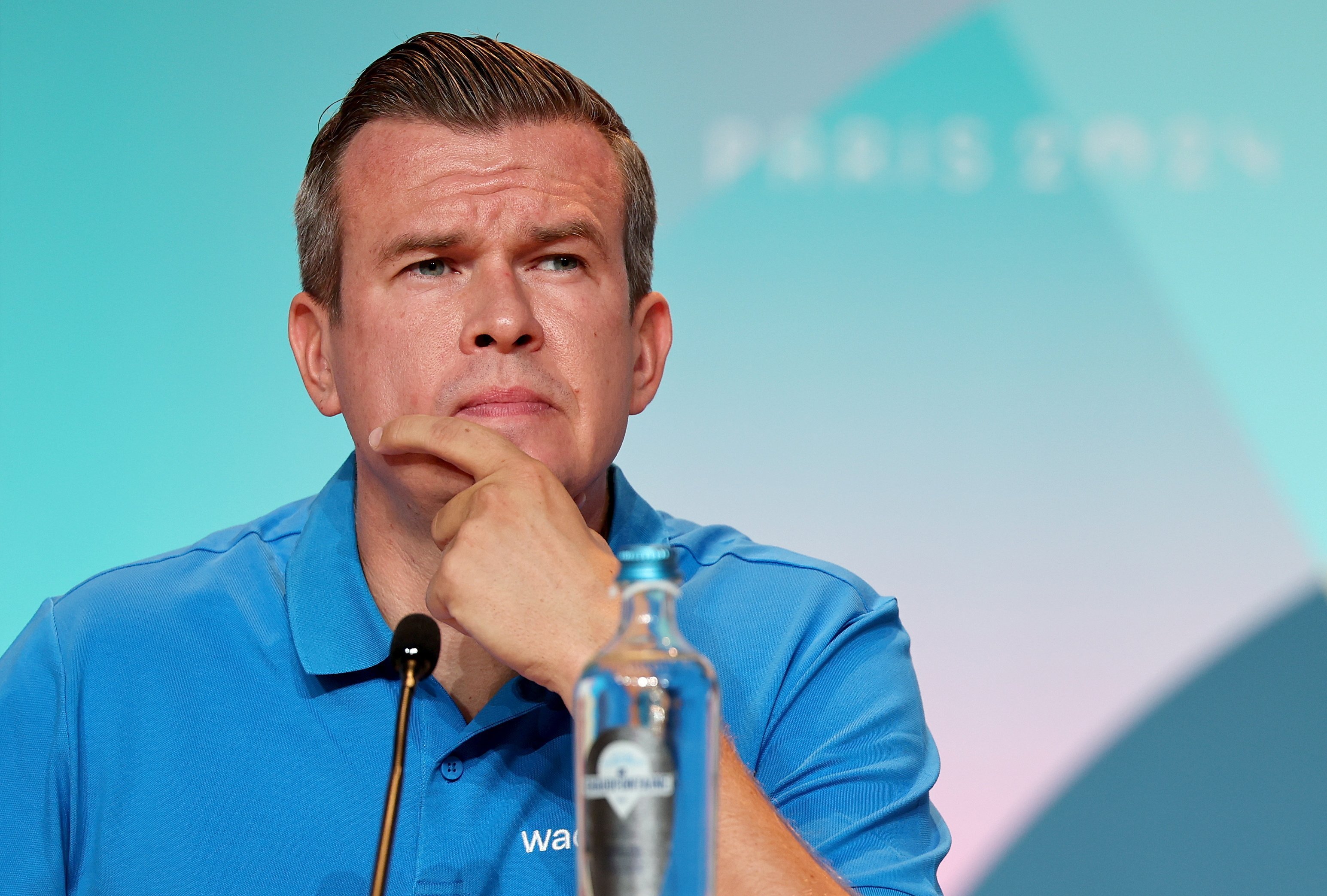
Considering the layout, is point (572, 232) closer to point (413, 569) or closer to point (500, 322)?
point (500, 322)

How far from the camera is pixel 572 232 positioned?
145cm

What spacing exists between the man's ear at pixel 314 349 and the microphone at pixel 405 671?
68cm

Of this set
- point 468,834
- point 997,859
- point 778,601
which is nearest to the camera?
point 468,834

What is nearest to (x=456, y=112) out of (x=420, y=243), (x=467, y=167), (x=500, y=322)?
(x=467, y=167)

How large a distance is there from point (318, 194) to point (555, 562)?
0.75m

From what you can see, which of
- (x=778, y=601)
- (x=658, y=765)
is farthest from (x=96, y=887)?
(x=658, y=765)

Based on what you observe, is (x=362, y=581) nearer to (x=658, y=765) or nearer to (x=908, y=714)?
(x=908, y=714)

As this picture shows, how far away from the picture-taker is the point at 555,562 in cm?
106

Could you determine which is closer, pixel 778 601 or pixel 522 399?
pixel 522 399

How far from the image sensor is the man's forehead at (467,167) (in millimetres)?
1441

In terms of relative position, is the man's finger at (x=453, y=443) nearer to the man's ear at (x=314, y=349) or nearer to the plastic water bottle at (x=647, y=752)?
the man's ear at (x=314, y=349)

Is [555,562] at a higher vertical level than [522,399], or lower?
lower

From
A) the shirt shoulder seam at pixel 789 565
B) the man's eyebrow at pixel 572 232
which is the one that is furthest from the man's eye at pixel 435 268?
the shirt shoulder seam at pixel 789 565

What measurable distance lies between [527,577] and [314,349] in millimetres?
708
